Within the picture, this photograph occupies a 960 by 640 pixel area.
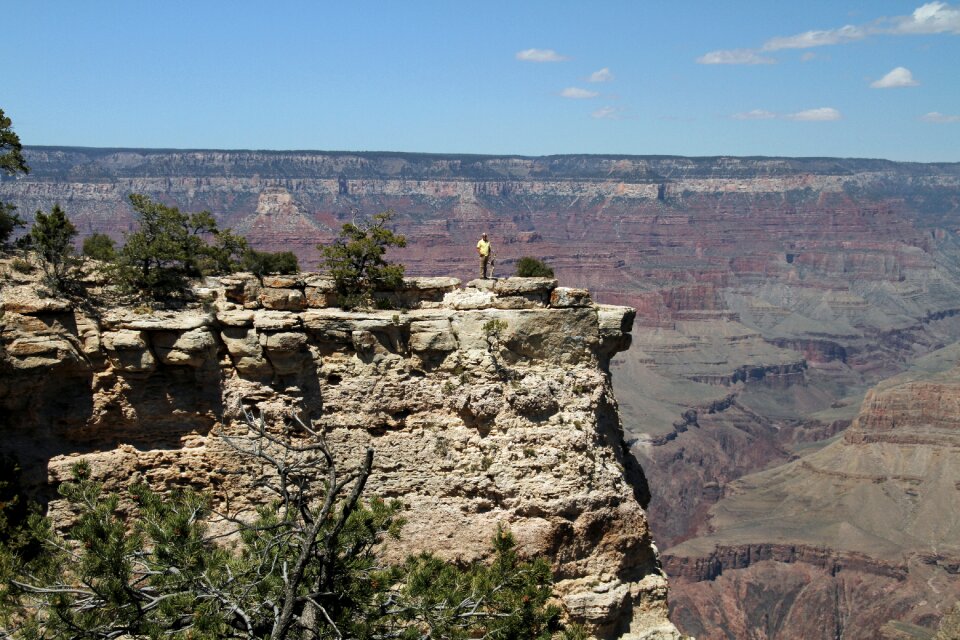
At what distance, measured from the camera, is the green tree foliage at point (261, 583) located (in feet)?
43.7

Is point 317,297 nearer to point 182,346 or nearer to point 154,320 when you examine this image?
point 182,346

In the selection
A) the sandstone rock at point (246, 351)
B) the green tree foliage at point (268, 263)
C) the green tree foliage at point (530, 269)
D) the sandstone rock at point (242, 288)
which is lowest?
the sandstone rock at point (246, 351)

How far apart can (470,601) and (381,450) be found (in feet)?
14.9

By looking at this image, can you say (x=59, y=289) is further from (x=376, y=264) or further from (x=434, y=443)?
(x=434, y=443)

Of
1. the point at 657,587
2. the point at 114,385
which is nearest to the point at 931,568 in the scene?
the point at 657,587

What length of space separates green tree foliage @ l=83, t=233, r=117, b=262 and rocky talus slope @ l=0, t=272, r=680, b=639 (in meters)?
2.21

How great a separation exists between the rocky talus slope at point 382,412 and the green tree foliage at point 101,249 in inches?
A: 87.2

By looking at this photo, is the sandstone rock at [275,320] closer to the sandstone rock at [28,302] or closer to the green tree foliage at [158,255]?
the green tree foliage at [158,255]

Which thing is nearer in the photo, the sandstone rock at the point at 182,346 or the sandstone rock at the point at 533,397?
the sandstone rock at the point at 182,346

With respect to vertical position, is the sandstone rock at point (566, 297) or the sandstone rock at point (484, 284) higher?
the sandstone rock at point (484, 284)

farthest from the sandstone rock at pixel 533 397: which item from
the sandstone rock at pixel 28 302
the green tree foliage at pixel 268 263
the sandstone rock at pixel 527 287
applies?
the green tree foliage at pixel 268 263

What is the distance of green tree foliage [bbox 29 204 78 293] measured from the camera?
62.6 feet

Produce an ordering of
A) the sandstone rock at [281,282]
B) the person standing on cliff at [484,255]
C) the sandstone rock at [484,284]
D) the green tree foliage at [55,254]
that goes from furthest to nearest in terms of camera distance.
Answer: the person standing on cliff at [484,255] < the sandstone rock at [484,284] < the sandstone rock at [281,282] < the green tree foliage at [55,254]

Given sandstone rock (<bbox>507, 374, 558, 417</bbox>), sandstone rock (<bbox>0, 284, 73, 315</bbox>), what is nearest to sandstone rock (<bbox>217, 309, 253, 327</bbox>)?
sandstone rock (<bbox>0, 284, 73, 315</bbox>)
